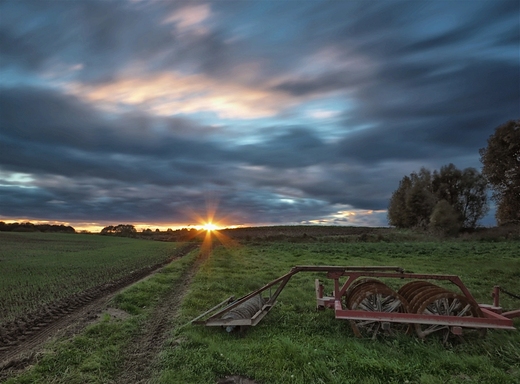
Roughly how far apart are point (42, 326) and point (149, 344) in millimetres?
4373

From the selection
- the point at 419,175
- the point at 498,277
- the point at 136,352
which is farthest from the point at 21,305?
the point at 419,175

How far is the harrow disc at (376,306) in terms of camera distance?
897cm

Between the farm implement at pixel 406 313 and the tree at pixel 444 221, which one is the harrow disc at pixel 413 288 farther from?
the tree at pixel 444 221

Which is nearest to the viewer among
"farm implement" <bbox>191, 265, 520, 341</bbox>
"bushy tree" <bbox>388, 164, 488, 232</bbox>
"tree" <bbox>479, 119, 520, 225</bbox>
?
"farm implement" <bbox>191, 265, 520, 341</bbox>

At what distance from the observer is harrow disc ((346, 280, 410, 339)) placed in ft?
29.4

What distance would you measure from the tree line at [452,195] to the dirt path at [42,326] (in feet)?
137

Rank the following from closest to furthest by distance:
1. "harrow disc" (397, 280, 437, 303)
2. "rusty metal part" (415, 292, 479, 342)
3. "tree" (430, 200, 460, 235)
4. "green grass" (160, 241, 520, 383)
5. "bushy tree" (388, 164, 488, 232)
Result: "green grass" (160, 241, 520, 383) → "rusty metal part" (415, 292, 479, 342) → "harrow disc" (397, 280, 437, 303) → "tree" (430, 200, 460, 235) → "bushy tree" (388, 164, 488, 232)

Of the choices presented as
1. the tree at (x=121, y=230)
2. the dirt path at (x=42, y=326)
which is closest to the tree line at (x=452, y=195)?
the dirt path at (x=42, y=326)

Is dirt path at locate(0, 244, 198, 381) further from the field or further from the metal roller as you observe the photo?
the metal roller

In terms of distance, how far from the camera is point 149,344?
8.92 m

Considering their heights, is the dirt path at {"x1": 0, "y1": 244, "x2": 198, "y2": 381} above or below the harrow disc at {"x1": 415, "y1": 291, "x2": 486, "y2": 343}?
below

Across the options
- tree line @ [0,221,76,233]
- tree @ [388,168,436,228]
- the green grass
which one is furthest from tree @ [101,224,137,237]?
the green grass

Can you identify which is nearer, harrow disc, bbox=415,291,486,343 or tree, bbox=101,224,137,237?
harrow disc, bbox=415,291,486,343

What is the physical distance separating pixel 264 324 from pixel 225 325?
149 centimetres
